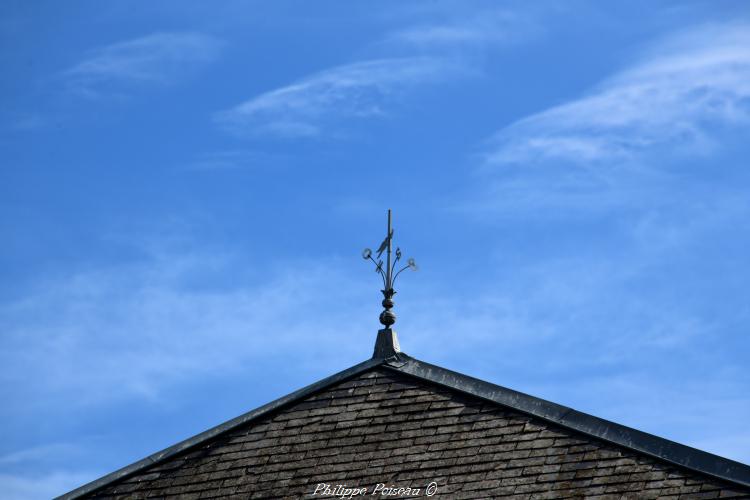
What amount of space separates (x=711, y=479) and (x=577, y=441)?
1.40 meters

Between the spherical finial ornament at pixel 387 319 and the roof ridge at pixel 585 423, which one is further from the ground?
the spherical finial ornament at pixel 387 319

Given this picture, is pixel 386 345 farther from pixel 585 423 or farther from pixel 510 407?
pixel 585 423

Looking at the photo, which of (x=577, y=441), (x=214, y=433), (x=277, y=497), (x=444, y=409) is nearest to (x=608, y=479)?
(x=577, y=441)

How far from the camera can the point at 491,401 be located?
15281mm

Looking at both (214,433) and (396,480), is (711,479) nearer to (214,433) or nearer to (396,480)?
(396,480)

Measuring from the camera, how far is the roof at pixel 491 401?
13984 mm

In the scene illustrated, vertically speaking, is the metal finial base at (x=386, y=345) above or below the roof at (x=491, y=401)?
above

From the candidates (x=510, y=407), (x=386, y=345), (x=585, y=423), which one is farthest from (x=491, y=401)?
(x=386, y=345)

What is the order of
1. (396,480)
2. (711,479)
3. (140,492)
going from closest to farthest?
(711,479) → (396,480) → (140,492)

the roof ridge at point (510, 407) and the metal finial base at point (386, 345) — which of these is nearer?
the roof ridge at point (510, 407)

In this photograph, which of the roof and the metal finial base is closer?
the roof

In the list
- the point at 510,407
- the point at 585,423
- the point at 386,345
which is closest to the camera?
the point at 585,423

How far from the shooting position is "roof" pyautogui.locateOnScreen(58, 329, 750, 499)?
14.0 m

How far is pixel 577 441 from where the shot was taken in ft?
48.1
